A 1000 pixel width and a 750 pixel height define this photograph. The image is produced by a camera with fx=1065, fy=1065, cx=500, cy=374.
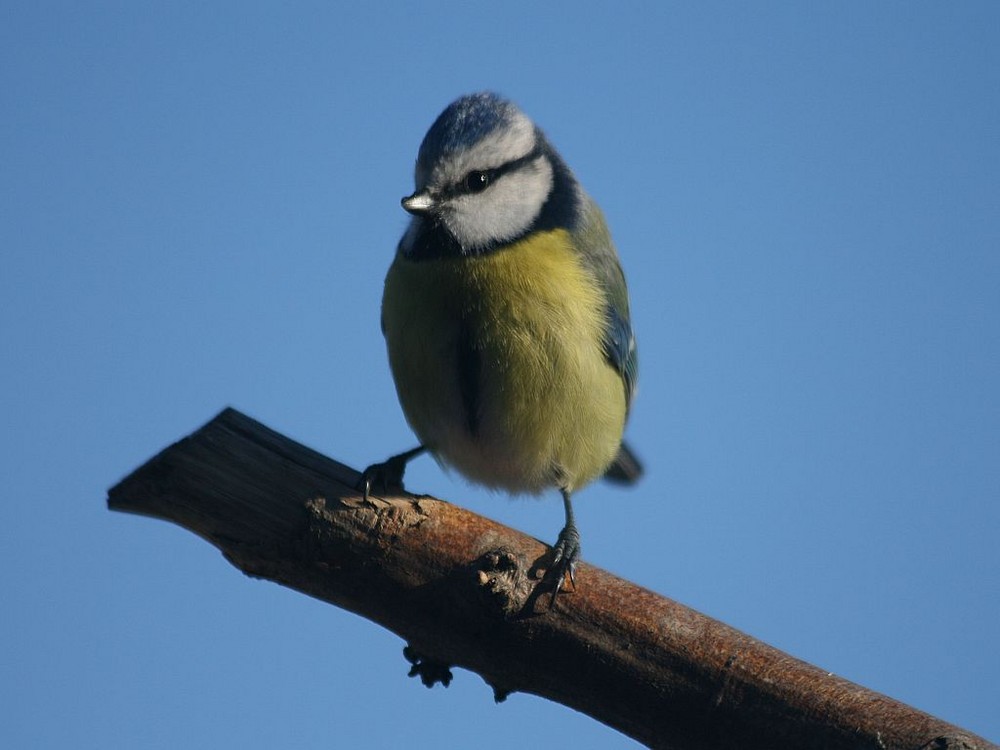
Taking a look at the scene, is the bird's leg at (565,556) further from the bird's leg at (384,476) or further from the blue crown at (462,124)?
the blue crown at (462,124)

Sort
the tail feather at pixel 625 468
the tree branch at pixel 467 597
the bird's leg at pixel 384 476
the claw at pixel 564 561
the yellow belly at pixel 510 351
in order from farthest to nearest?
the tail feather at pixel 625 468 < the yellow belly at pixel 510 351 < the bird's leg at pixel 384 476 < the claw at pixel 564 561 < the tree branch at pixel 467 597

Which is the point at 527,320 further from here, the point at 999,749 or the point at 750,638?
the point at 999,749

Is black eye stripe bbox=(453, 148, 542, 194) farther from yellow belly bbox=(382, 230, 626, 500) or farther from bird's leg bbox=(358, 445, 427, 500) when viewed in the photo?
bird's leg bbox=(358, 445, 427, 500)

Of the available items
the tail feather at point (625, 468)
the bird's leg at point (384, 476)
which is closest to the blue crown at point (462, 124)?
the bird's leg at point (384, 476)

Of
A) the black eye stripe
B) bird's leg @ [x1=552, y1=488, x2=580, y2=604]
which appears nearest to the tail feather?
bird's leg @ [x1=552, y1=488, x2=580, y2=604]

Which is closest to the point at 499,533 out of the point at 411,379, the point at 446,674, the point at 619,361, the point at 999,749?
the point at 446,674

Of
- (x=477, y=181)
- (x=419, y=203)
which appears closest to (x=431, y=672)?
(x=419, y=203)
